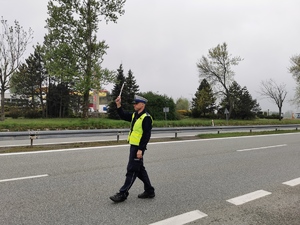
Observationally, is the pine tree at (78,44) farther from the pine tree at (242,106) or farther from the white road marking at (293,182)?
the pine tree at (242,106)

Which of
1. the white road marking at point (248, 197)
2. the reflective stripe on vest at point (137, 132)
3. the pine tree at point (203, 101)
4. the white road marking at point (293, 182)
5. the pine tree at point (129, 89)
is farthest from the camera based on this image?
the pine tree at point (203, 101)

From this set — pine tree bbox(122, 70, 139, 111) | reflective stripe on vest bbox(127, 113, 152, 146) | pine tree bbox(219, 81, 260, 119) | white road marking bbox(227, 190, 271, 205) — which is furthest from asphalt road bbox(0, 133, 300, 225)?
pine tree bbox(219, 81, 260, 119)

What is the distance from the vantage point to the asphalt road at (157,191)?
3736 millimetres

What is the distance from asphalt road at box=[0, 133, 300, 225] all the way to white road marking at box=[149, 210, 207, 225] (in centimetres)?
1

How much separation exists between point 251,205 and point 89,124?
1792cm

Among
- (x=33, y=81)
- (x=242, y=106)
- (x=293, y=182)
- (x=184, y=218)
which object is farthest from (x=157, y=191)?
(x=242, y=106)

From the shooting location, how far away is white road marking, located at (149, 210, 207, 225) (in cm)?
359

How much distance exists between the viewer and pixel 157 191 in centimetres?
500

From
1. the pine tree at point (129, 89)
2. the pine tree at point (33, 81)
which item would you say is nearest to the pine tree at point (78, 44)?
the pine tree at point (129, 89)

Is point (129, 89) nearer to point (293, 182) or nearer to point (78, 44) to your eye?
point (78, 44)

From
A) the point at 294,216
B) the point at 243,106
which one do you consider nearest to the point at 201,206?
the point at 294,216

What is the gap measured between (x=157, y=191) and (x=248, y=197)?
1.72 metres

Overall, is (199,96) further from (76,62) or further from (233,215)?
(233,215)

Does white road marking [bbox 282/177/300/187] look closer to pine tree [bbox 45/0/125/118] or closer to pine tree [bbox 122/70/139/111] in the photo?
pine tree [bbox 45/0/125/118]
